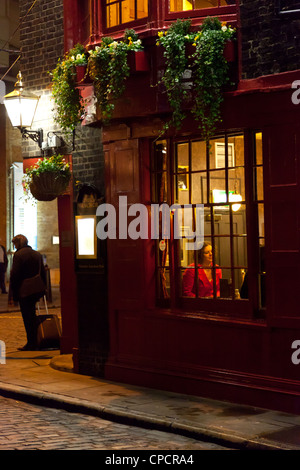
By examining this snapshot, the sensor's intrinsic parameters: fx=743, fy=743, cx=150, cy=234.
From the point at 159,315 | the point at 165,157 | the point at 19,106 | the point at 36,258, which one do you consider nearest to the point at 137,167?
the point at 165,157

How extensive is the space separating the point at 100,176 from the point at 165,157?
109cm

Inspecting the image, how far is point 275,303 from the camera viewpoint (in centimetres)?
818

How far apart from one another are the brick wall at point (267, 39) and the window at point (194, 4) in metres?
0.48

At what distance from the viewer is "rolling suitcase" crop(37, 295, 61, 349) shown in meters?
12.5

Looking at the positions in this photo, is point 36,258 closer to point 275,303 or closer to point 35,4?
point 35,4

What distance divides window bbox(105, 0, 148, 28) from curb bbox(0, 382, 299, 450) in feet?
16.2

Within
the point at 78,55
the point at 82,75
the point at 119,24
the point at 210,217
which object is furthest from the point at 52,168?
the point at 210,217

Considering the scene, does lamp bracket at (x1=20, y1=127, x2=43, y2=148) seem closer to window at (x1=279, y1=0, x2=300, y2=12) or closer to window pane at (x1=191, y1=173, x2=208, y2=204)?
window pane at (x1=191, y1=173, x2=208, y2=204)

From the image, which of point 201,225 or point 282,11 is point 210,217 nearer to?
point 201,225

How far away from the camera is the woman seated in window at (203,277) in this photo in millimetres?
9180

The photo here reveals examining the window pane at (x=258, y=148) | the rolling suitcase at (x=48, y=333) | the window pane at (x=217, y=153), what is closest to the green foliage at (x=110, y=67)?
the window pane at (x=217, y=153)

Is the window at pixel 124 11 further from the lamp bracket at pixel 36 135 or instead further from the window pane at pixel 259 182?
the window pane at pixel 259 182

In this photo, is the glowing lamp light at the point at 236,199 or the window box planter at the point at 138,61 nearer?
the glowing lamp light at the point at 236,199

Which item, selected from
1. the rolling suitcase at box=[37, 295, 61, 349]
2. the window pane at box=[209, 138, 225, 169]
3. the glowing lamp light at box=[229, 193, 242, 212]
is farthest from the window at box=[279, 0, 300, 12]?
the rolling suitcase at box=[37, 295, 61, 349]
